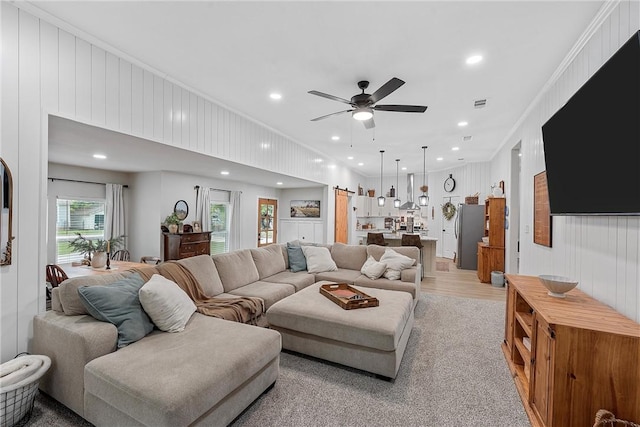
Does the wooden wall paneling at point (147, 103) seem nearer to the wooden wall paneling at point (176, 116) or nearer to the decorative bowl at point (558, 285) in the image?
the wooden wall paneling at point (176, 116)

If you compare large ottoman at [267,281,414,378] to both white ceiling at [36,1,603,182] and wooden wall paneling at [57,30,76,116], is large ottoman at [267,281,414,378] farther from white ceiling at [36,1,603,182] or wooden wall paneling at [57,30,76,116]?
wooden wall paneling at [57,30,76,116]

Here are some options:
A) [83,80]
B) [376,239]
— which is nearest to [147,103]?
[83,80]

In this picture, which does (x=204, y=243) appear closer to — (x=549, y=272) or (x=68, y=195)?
(x=68, y=195)

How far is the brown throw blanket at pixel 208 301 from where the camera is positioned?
2.73 metres

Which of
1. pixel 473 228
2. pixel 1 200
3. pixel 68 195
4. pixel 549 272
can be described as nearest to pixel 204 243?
pixel 68 195

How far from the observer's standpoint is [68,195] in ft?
16.8

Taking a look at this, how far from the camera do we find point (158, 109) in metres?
3.13

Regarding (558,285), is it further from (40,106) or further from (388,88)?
(40,106)

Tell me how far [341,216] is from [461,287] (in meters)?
3.95

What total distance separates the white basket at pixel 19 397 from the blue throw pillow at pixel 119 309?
0.42 meters

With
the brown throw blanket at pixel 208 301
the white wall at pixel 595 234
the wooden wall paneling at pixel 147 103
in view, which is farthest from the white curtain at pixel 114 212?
the white wall at pixel 595 234

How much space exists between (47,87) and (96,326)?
6.34 ft

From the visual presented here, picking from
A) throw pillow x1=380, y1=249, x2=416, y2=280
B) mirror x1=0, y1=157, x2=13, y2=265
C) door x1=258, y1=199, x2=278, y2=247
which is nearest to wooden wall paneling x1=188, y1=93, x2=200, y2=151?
mirror x1=0, y1=157, x2=13, y2=265

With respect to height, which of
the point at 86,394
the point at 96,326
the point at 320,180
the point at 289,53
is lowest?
the point at 86,394
